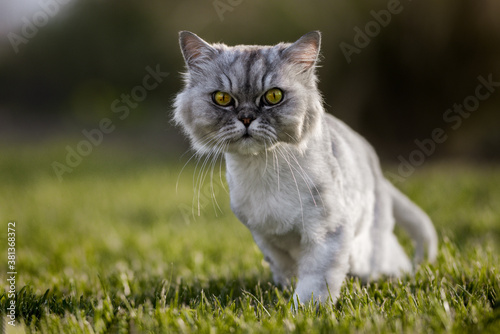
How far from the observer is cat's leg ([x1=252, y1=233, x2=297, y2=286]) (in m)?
2.78

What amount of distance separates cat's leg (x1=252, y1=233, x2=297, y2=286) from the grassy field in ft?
0.34

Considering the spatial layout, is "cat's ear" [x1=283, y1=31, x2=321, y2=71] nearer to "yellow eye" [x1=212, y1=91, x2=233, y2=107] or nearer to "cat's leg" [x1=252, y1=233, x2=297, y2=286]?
"yellow eye" [x1=212, y1=91, x2=233, y2=107]

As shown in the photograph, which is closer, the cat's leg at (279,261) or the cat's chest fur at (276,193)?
the cat's chest fur at (276,193)

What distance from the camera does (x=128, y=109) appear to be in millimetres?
10070

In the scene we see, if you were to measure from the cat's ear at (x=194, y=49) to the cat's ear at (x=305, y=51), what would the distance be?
378mm

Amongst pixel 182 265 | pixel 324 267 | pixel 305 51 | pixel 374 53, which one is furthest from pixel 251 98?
pixel 374 53

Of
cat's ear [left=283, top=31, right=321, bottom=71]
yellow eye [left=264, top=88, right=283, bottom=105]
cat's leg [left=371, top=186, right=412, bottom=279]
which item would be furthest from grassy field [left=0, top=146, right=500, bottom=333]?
cat's ear [left=283, top=31, right=321, bottom=71]

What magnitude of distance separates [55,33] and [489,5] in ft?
25.9

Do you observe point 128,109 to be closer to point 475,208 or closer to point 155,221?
point 155,221

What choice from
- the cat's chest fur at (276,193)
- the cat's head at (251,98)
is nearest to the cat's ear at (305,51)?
the cat's head at (251,98)

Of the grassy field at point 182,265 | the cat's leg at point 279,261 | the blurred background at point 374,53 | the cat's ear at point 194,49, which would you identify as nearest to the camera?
the grassy field at point 182,265

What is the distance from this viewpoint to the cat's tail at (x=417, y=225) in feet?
11.4

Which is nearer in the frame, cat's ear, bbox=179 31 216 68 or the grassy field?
the grassy field

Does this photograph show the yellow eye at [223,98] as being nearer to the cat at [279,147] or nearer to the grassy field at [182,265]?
the cat at [279,147]
